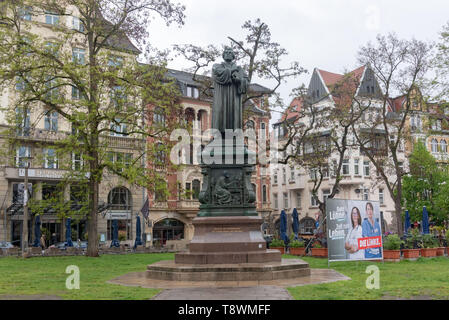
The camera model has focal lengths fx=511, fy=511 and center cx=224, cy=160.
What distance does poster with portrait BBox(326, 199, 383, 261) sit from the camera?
16000 mm

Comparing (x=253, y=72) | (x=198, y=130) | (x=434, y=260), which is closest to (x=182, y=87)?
(x=198, y=130)

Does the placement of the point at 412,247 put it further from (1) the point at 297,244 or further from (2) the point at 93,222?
(2) the point at 93,222

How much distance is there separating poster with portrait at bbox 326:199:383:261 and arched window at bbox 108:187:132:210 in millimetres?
29407

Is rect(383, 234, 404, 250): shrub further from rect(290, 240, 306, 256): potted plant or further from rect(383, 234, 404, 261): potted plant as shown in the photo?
rect(290, 240, 306, 256): potted plant

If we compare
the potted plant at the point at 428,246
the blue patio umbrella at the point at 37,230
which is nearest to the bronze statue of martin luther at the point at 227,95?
the potted plant at the point at 428,246

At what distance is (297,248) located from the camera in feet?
84.3

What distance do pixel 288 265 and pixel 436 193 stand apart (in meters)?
45.7

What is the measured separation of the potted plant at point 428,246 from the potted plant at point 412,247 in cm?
26

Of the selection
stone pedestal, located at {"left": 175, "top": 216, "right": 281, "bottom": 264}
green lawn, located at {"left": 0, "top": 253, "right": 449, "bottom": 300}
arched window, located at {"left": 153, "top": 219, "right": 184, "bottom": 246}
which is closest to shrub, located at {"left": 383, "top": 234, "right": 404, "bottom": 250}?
green lawn, located at {"left": 0, "top": 253, "right": 449, "bottom": 300}

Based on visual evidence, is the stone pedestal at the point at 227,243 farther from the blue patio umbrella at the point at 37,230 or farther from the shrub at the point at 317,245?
the blue patio umbrella at the point at 37,230

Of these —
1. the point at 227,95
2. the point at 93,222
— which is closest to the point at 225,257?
the point at 227,95

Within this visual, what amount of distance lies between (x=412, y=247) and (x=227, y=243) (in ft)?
42.4

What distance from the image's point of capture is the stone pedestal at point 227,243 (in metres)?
13.3
